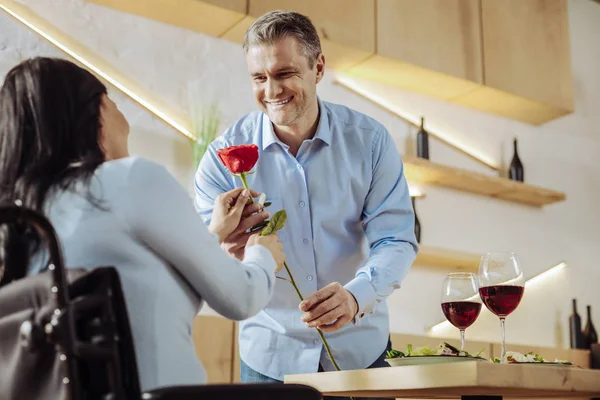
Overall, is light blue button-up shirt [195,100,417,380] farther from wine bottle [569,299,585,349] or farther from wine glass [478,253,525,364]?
wine bottle [569,299,585,349]

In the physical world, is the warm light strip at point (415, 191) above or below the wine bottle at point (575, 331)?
above

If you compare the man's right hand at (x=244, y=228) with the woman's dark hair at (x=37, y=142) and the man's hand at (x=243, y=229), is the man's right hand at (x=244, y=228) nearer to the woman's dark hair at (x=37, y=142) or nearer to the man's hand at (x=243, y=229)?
the man's hand at (x=243, y=229)

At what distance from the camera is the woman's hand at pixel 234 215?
1.48 m

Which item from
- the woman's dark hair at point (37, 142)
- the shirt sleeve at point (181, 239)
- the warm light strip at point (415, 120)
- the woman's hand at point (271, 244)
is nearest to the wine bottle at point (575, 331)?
the warm light strip at point (415, 120)

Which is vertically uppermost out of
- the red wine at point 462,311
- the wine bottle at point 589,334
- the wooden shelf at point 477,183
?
the wooden shelf at point 477,183

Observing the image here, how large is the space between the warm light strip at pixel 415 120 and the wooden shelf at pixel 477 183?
0.22 meters

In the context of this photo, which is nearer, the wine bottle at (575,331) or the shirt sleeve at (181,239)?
the shirt sleeve at (181,239)

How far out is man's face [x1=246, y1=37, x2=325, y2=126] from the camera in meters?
1.93

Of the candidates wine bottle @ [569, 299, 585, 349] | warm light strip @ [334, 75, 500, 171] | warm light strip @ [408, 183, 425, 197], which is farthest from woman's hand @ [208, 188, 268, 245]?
wine bottle @ [569, 299, 585, 349]

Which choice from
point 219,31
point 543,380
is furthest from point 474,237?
point 543,380

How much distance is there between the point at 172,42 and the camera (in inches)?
135

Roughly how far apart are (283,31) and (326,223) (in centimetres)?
51

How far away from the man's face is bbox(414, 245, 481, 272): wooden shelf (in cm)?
211

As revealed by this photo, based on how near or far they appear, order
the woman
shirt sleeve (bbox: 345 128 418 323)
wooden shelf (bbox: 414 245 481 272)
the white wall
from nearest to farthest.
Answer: the woman
shirt sleeve (bbox: 345 128 418 323)
the white wall
wooden shelf (bbox: 414 245 481 272)
